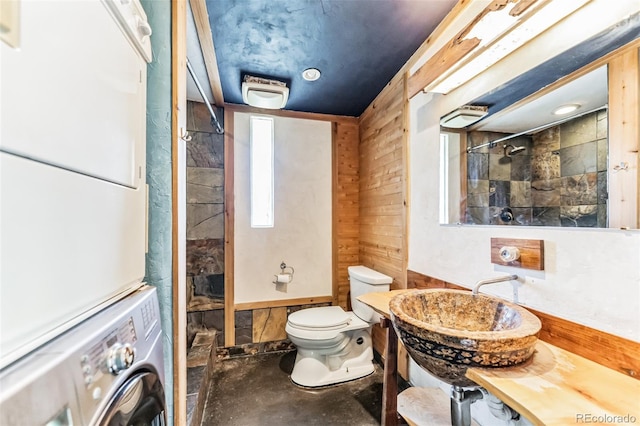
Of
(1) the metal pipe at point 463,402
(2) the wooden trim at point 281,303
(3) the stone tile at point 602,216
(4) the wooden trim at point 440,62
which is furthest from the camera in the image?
(2) the wooden trim at point 281,303

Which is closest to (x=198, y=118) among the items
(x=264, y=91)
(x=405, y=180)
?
(x=264, y=91)

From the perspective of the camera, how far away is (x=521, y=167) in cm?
114

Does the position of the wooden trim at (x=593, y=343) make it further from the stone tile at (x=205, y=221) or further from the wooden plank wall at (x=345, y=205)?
the stone tile at (x=205, y=221)

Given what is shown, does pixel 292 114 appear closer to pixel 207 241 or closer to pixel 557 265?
pixel 207 241

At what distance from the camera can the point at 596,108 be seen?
0.88m

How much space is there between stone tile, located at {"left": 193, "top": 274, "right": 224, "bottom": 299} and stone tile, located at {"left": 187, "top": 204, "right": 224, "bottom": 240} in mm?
352

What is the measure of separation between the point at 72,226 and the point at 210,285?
2.02 meters

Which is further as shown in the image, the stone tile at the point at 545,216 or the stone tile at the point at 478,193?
the stone tile at the point at 478,193

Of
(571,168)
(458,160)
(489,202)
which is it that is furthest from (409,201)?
(571,168)

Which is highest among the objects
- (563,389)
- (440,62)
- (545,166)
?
(440,62)

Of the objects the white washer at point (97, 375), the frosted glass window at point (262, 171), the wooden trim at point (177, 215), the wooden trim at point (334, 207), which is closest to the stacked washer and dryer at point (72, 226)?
the white washer at point (97, 375)

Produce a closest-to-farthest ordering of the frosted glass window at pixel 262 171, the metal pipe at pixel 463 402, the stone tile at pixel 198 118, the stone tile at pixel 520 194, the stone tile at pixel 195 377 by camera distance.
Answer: the metal pipe at pixel 463 402 → the stone tile at pixel 520 194 → the stone tile at pixel 195 377 → the stone tile at pixel 198 118 → the frosted glass window at pixel 262 171

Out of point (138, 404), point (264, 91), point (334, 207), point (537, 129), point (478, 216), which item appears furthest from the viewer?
point (334, 207)

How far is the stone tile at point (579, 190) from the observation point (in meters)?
0.89
